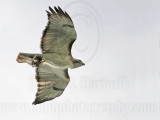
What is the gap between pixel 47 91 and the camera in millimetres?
14086

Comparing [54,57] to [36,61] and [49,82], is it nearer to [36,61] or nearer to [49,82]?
[36,61]

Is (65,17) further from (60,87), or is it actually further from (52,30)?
(60,87)

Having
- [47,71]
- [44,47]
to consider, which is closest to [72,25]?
[44,47]

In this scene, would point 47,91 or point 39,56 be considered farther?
point 47,91

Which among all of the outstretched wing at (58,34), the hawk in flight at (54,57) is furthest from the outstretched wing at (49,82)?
the outstretched wing at (58,34)

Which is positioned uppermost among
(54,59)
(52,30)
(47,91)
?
(52,30)

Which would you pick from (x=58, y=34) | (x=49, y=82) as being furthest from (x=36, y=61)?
(x=49, y=82)

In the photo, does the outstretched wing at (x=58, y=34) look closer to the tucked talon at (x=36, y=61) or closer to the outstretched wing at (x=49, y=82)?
the tucked talon at (x=36, y=61)

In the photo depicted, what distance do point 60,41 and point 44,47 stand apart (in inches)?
23.7

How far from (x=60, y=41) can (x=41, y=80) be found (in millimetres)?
1690

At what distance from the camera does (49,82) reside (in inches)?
556

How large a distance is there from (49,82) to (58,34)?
6.74 ft

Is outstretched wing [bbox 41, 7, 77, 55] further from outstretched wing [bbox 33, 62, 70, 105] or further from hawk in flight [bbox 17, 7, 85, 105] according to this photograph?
outstretched wing [bbox 33, 62, 70, 105]

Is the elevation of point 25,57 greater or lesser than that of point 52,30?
lesser
